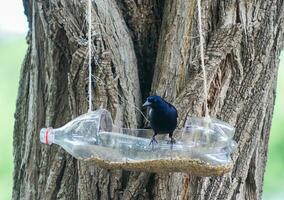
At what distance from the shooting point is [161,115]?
5.79ft

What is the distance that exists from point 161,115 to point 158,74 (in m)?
0.47

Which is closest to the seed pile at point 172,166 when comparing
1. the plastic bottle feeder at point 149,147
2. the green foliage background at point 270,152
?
the plastic bottle feeder at point 149,147

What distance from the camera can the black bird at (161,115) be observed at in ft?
5.78

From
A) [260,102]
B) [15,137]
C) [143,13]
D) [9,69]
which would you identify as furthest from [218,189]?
[9,69]

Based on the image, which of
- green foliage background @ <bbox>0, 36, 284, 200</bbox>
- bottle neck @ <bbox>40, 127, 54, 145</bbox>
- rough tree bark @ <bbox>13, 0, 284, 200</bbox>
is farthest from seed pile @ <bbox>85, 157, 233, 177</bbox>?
green foliage background @ <bbox>0, 36, 284, 200</bbox>

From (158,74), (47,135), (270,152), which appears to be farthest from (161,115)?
(270,152)

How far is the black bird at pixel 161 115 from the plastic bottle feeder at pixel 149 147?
0.21 feet

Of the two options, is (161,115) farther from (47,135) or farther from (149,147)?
(47,135)

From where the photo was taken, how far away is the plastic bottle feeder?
178cm

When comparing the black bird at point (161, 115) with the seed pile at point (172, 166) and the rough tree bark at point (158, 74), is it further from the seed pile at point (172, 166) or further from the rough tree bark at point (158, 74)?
the rough tree bark at point (158, 74)

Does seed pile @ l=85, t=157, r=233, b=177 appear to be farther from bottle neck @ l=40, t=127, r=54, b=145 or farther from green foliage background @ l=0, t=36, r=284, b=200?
green foliage background @ l=0, t=36, r=284, b=200

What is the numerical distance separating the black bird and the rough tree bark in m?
0.31

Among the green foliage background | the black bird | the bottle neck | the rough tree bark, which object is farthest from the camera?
the green foliage background

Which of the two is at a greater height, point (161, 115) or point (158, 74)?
point (158, 74)
